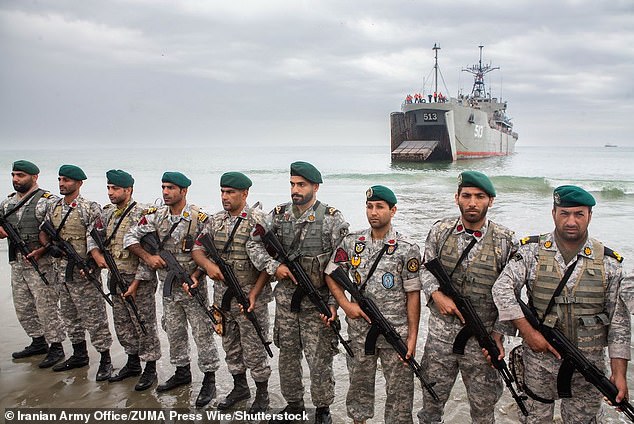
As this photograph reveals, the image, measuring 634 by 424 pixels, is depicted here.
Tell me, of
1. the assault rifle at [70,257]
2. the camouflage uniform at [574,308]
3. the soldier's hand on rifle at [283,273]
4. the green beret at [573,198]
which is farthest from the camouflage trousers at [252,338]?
the green beret at [573,198]

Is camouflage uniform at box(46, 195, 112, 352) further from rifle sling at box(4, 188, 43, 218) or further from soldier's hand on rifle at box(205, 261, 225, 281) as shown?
soldier's hand on rifle at box(205, 261, 225, 281)

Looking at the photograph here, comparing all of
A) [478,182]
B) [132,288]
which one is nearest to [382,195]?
[478,182]

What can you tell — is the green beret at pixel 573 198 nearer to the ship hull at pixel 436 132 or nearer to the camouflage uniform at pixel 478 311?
the camouflage uniform at pixel 478 311

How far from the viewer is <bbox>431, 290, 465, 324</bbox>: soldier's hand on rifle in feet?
10.4

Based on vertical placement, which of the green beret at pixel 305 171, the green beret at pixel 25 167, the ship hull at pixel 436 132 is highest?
the ship hull at pixel 436 132

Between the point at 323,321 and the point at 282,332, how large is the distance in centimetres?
43

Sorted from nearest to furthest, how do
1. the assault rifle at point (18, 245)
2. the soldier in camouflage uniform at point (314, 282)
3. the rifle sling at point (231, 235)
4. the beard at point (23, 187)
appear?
the soldier in camouflage uniform at point (314, 282)
the rifle sling at point (231, 235)
the assault rifle at point (18, 245)
the beard at point (23, 187)

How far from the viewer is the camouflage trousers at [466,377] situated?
3.22 metres

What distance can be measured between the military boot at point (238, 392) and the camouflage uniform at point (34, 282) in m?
2.32

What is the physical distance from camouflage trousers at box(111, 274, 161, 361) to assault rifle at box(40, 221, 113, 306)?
184 millimetres

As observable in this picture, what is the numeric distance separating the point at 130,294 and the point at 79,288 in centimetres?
79

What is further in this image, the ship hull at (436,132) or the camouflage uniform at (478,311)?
the ship hull at (436,132)

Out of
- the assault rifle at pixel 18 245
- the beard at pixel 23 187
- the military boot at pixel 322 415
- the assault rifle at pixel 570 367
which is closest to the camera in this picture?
the assault rifle at pixel 570 367

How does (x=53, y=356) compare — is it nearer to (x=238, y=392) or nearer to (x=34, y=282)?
(x=34, y=282)
